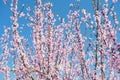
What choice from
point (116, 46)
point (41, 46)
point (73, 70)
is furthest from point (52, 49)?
point (116, 46)

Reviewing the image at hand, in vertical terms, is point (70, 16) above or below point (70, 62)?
above

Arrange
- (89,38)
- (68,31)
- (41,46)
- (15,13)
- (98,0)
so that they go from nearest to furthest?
(98,0)
(89,38)
(41,46)
(15,13)
(68,31)

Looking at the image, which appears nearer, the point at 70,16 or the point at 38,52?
the point at 38,52

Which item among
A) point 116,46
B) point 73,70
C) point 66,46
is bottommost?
point 116,46

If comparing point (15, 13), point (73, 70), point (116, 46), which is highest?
point (15, 13)

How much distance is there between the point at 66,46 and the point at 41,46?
63.5 inches

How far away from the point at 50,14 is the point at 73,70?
184 cm

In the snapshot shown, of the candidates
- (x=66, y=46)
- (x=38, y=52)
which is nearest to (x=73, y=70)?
(x=66, y=46)

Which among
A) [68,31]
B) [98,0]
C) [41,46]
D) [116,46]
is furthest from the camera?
[68,31]

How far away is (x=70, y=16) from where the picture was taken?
1076cm

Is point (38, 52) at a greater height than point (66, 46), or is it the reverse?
point (66, 46)

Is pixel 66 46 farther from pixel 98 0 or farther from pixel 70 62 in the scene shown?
pixel 98 0

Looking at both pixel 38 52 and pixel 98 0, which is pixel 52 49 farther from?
pixel 98 0

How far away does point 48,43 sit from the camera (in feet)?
28.7
